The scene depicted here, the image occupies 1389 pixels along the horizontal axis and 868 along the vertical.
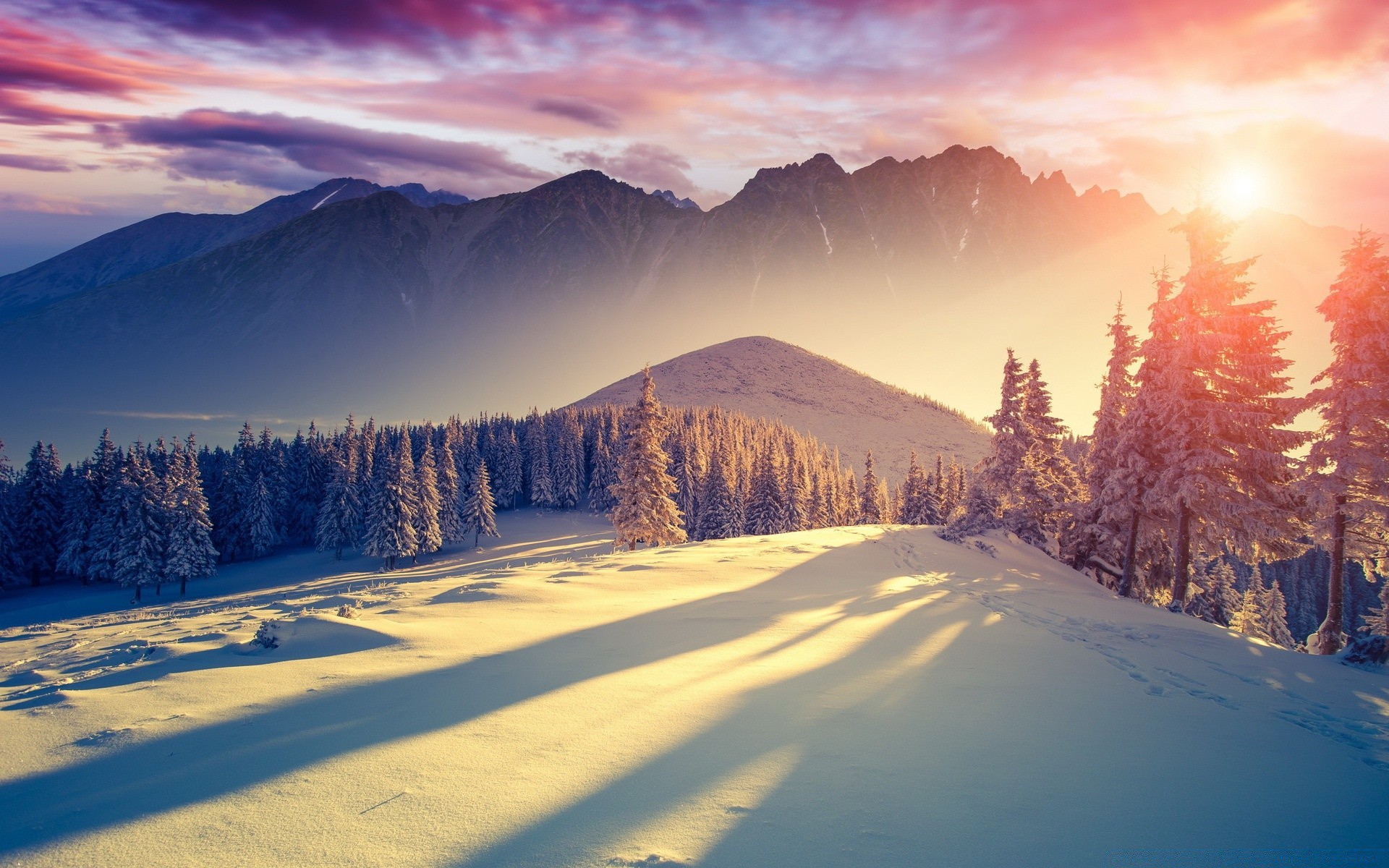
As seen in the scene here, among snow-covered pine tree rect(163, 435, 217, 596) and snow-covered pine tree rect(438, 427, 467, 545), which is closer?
snow-covered pine tree rect(163, 435, 217, 596)

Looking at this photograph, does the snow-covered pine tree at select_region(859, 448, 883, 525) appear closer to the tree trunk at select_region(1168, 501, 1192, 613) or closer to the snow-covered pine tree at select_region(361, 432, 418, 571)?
the tree trunk at select_region(1168, 501, 1192, 613)

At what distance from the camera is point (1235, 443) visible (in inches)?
875

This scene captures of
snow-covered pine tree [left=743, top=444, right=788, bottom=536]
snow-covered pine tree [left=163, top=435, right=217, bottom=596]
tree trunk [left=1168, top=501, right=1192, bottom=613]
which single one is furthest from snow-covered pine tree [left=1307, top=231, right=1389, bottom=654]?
snow-covered pine tree [left=163, top=435, right=217, bottom=596]

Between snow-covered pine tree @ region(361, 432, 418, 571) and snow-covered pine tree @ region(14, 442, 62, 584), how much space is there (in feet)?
108

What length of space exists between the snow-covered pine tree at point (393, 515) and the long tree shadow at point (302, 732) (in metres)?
57.1

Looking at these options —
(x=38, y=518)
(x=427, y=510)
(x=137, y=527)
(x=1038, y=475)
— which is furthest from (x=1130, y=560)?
(x=38, y=518)

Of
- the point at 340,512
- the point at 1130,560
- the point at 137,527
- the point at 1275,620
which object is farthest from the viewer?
the point at 340,512

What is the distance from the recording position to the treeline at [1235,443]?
1956 cm

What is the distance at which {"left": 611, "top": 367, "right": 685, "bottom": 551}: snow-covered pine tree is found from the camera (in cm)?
4141

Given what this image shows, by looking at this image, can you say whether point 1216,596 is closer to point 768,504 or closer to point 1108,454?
point 1108,454

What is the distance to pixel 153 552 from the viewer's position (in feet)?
178

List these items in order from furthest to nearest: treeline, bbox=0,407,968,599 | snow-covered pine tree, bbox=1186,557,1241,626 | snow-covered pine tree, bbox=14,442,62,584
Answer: snow-covered pine tree, bbox=14,442,62,584 → treeline, bbox=0,407,968,599 → snow-covered pine tree, bbox=1186,557,1241,626

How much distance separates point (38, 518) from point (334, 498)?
27.0m

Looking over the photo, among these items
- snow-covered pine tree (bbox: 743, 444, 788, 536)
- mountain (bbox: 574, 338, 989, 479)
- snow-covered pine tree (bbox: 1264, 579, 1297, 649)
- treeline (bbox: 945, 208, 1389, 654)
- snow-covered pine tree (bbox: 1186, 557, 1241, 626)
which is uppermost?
mountain (bbox: 574, 338, 989, 479)
